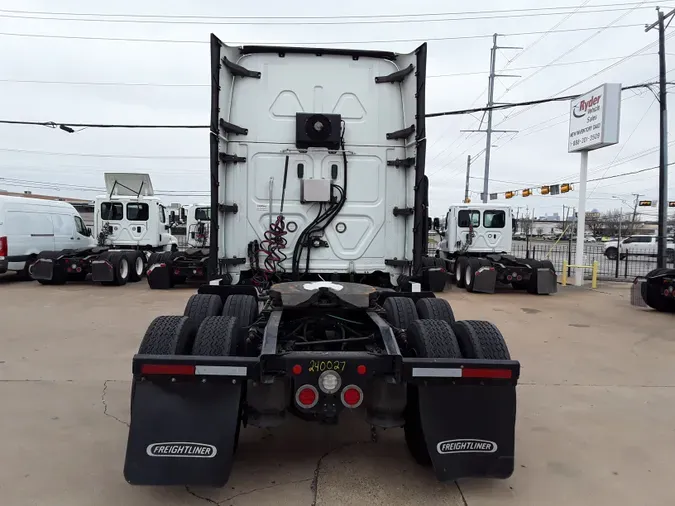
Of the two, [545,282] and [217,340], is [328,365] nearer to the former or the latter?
[217,340]

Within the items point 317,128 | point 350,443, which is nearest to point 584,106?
point 317,128

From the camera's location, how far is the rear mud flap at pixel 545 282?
555 inches

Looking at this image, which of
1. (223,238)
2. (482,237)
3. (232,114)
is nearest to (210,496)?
(223,238)

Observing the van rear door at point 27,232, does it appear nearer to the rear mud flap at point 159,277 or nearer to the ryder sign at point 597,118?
the rear mud flap at point 159,277

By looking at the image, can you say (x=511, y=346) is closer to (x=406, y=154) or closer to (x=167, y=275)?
(x=406, y=154)

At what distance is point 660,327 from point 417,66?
7178mm

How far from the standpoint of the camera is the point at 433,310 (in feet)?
15.4

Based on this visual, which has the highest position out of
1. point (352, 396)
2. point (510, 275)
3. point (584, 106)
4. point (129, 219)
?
point (584, 106)

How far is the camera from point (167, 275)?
1430cm

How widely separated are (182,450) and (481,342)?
2032 mm

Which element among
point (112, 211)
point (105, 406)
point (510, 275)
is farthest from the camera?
point (112, 211)

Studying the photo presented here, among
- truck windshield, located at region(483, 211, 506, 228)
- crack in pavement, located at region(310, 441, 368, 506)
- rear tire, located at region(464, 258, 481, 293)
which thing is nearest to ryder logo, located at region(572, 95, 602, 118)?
truck windshield, located at region(483, 211, 506, 228)

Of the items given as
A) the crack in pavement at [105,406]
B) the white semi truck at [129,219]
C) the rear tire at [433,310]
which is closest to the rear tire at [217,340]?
the crack in pavement at [105,406]

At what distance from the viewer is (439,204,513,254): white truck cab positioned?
16.3 meters
